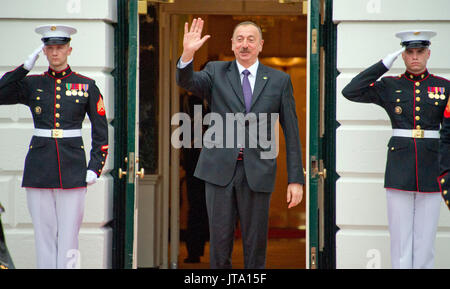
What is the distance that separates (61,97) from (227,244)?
1434 mm

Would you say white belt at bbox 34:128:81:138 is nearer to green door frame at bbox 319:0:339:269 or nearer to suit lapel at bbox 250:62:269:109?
suit lapel at bbox 250:62:269:109

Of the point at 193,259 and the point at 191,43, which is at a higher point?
the point at 191,43

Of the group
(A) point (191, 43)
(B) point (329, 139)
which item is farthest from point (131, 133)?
(B) point (329, 139)

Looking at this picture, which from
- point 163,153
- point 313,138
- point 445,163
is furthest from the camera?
point 163,153

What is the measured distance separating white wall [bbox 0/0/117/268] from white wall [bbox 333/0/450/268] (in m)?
1.74

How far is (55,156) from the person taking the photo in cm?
477

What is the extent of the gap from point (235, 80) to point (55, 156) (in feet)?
4.14

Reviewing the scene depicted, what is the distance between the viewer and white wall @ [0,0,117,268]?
5.55 m

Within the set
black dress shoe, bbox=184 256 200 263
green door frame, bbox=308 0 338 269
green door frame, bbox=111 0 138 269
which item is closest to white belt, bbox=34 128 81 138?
green door frame, bbox=111 0 138 269

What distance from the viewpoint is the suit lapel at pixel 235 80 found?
479 centimetres

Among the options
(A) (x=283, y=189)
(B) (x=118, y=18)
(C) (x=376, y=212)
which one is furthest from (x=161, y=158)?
(A) (x=283, y=189)

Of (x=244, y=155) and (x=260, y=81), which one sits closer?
(x=244, y=155)

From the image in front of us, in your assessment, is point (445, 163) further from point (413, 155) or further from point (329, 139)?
point (329, 139)

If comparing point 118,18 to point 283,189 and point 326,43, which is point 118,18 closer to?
point 326,43
